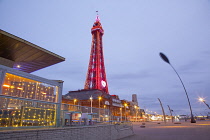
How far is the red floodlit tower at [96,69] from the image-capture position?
86.4 m

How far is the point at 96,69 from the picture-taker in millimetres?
89312

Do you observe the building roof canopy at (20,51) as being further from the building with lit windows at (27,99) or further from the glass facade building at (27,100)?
the glass facade building at (27,100)

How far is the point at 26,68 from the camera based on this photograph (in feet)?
65.8

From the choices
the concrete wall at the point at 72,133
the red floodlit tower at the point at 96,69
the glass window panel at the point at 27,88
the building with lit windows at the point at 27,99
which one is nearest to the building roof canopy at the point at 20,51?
the building with lit windows at the point at 27,99

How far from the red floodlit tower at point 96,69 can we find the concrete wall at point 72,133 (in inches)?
2815

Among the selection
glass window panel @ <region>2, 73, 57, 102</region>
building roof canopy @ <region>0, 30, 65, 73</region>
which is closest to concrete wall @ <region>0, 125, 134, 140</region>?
glass window panel @ <region>2, 73, 57, 102</region>

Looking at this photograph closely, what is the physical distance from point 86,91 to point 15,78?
247ft

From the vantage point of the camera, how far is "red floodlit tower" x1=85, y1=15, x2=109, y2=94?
86.4m

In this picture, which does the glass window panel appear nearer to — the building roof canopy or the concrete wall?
the concrete wall

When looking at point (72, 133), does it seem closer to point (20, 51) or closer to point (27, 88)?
point (27, 88)

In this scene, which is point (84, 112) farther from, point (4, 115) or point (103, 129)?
point (4, 115)

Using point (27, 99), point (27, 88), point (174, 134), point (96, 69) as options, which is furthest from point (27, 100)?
point (96, 69)

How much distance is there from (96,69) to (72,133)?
266 ft

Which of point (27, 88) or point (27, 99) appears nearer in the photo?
point (27, 99)
